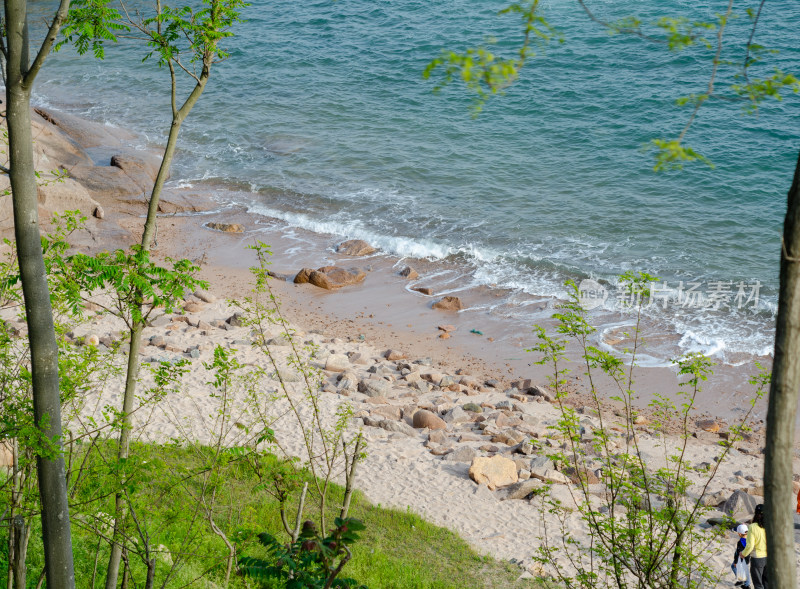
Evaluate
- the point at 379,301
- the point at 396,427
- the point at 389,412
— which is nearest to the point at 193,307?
the point at 379,301

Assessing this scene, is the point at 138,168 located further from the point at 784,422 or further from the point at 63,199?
the point at 784,422

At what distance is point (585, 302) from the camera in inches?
767

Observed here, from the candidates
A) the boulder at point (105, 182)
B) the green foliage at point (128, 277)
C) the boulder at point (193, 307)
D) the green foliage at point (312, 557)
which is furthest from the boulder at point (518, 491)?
the boulder at point (105, 182)

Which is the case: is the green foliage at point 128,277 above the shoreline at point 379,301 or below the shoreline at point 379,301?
above

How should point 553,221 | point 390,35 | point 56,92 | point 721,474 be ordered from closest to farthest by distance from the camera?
1. point 721,474
2. point 553,221
3. point 56,92
4. point 390,35

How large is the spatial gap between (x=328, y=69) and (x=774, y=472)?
3754cm

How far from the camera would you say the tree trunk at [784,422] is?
3.00m

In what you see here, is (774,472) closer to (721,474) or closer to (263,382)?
(721,474)

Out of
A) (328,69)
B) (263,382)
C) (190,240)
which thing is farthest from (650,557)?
(328,69)

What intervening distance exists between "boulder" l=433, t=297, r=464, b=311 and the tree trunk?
16032 mm

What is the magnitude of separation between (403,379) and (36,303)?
38.6 feet

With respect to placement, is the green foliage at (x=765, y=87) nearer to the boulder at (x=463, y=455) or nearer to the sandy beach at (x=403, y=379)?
the sandy beach at (x=403, y=379)

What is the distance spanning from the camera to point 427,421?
14.3m

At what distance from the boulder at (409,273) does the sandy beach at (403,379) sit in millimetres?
169
